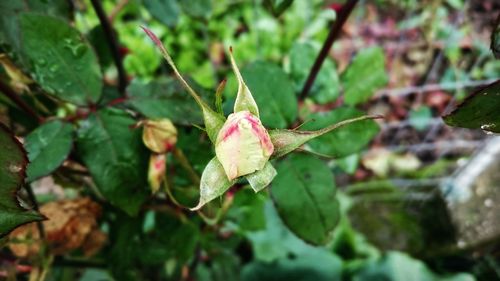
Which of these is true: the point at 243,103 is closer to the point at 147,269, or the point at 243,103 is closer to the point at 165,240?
the point at 165,240

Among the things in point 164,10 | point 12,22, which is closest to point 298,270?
point 164,10

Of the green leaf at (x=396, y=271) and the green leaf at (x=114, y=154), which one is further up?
the green leaf at (x=114, y=154)

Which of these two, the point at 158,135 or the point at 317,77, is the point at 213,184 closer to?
the point at 158,135

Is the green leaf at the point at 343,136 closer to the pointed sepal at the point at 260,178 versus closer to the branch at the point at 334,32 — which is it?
the branch at the point at 334,32

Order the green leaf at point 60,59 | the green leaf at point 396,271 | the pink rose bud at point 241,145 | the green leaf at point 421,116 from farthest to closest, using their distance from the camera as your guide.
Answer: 1. the green leaf at point 421,116
2. the green leaf at point 396,271
3. the green leaf at point 60,59
4. the pink rose bud at point 241,145

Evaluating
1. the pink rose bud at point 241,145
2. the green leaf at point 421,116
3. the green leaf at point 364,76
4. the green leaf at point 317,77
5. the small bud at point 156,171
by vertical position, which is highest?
the pink rose bud at point 241,145

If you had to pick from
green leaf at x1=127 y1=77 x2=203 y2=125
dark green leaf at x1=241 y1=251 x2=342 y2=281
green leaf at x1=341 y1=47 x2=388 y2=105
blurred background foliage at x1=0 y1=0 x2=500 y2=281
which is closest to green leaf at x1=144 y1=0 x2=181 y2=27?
blurred background foliage at x1=0 y1=0 x2=500 y2=281

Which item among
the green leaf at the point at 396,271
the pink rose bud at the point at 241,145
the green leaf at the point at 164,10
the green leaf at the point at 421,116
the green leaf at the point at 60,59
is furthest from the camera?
the green leaf at the point at 421,116

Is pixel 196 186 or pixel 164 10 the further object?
pixel 164 10

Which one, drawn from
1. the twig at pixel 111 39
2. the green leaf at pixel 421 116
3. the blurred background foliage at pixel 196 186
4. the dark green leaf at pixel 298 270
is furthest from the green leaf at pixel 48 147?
the green leaf at pixel 421 116
